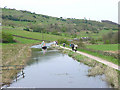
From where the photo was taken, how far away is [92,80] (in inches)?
760

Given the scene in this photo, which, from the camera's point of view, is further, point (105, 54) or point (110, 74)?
point (105, 54)

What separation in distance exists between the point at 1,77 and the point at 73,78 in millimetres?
6620

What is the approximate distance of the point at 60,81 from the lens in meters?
19.2

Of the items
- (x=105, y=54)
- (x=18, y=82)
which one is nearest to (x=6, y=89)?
(x=18, y=82)

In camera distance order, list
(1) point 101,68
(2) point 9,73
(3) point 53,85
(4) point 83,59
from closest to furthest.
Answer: (3) point 53,85 < (2) point 9,73 < (1) point 101,68 < (4) point 83,59

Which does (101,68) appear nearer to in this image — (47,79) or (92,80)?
(92,80)

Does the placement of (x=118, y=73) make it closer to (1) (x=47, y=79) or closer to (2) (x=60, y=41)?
(1) (x=47, y=79)

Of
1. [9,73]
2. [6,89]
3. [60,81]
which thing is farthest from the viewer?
[9,73]

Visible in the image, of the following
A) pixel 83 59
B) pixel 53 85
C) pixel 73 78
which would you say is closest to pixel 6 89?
pixel 53 85

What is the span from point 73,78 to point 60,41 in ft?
210

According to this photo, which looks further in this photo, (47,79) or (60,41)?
(60,41)

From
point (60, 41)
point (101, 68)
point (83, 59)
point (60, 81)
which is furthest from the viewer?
point (60, 41)

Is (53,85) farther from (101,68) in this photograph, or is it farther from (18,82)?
(101,68)

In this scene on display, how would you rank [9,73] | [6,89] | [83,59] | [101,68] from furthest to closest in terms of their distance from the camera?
1. [83,59]
2. [101,68]
3. [9,73]
4. [6,89]
